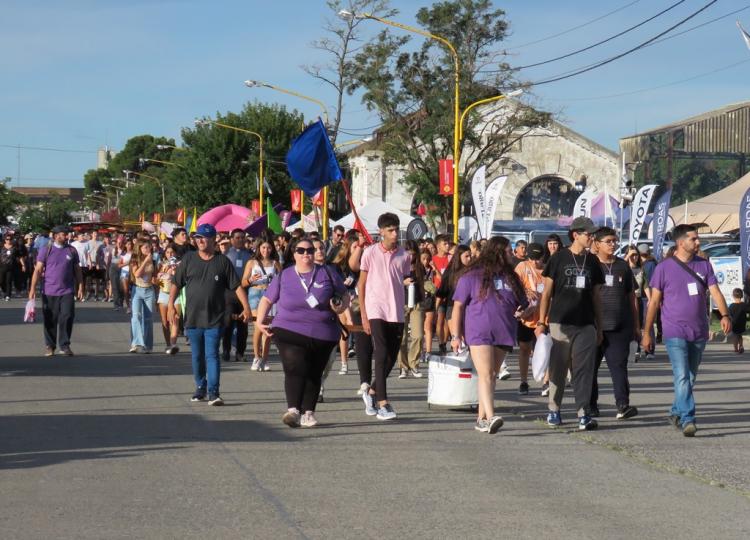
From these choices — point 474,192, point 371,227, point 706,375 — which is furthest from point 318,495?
point 371,227

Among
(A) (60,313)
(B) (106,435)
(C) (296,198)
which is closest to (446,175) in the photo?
(C) (296,198)

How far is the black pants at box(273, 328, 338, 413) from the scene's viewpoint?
36.4 ft

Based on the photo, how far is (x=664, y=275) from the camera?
11.5 m

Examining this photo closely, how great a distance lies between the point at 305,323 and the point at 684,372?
10.8 ft

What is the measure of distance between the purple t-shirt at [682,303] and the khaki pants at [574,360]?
674 millimetres

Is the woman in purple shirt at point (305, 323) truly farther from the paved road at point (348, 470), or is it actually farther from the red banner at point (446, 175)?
the red banner at point (446, 175)

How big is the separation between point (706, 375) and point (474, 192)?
14.6 meters

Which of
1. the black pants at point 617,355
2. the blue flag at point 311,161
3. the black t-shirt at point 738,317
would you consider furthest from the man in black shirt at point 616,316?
the black t-shirt at point 738,317

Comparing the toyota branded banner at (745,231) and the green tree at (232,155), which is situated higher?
the green tree at (232,155)

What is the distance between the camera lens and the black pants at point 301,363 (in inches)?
437

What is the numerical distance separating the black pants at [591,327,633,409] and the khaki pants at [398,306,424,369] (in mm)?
4256

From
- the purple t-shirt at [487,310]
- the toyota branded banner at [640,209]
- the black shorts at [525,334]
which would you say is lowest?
the black shorts at [525,334]

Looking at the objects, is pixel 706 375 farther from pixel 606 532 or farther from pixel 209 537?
pixel 209 537

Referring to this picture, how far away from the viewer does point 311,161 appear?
19828mm
